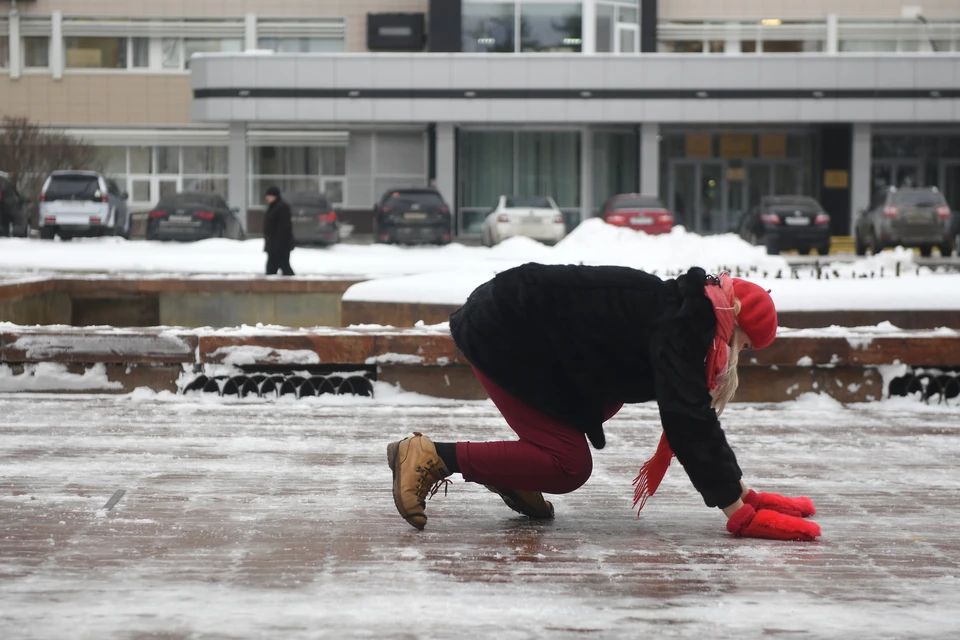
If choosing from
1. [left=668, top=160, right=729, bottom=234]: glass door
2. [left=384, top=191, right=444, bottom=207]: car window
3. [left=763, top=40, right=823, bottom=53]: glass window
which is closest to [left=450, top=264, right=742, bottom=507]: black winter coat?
[left=384, top=191, right=444, bottom=207]: car window

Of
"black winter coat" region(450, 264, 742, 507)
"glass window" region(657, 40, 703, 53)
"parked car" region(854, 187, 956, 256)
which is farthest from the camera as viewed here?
"glass window" region(657, 40, 703, 53)

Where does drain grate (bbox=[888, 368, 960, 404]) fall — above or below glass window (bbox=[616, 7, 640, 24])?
below

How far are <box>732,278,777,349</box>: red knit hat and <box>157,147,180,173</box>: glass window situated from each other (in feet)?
137

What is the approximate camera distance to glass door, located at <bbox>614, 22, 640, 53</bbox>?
39031 mm

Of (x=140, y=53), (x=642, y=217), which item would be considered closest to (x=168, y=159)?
(x=140, y=53)

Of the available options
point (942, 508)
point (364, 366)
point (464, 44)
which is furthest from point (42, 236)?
point (942, 508)

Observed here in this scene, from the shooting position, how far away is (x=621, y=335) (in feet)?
14.2

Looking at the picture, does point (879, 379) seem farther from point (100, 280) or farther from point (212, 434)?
point (100, 280)

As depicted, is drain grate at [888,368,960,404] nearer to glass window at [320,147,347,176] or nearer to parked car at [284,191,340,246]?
parked car at [284,191,340,246]

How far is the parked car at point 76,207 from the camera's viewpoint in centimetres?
2844

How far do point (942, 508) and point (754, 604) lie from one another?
166cm

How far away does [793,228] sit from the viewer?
28766mm

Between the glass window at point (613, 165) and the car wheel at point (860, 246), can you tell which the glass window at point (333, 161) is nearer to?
the glass window at point (613, 165)

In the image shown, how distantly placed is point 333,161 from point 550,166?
7.08 metres
